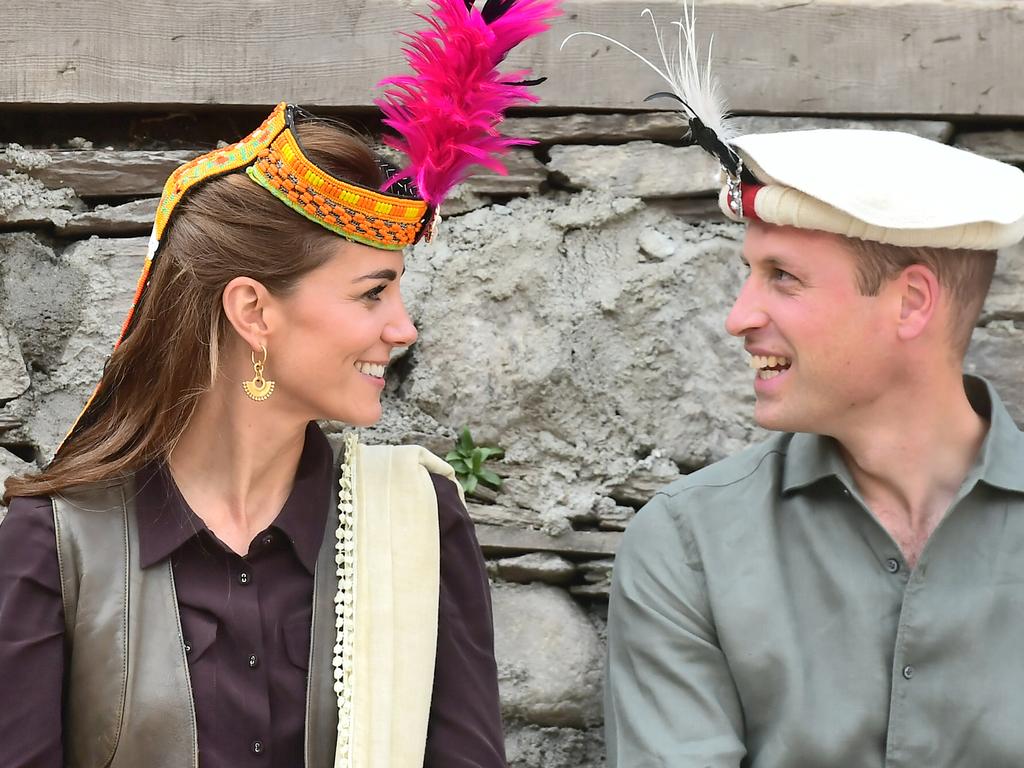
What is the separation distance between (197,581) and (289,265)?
56 centimetres

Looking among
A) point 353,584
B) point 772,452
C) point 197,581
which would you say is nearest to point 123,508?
point 197,581

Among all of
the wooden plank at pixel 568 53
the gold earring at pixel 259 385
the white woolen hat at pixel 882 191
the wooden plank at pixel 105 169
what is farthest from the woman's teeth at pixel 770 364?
the wooden plank at pixel 105 169

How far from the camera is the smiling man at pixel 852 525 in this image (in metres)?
2.29

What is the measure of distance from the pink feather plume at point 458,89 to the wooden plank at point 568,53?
57 centimetres

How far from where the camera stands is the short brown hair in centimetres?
232

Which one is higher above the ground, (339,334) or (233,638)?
(339,334)

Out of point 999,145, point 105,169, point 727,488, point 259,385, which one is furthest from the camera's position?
point 999,145

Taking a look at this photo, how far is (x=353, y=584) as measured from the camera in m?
2.35

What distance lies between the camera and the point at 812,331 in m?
2.33

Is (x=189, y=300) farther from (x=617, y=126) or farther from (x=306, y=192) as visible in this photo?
(x=617, y=126)

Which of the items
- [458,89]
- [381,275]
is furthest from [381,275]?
[458,89]

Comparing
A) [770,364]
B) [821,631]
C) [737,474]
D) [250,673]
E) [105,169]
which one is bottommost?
[250,673]

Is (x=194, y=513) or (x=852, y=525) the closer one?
(x=194, y=513)

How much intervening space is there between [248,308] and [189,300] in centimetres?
10
